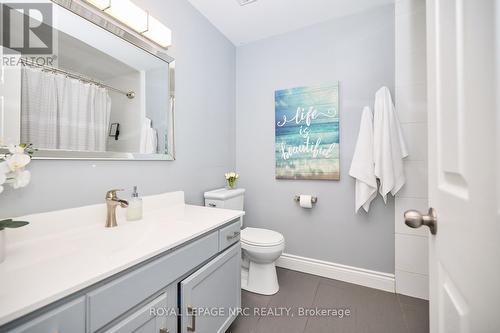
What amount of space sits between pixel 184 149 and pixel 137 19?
35.4 inches

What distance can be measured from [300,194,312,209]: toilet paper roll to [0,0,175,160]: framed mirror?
4.17ft

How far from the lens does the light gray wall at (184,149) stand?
3.12 feet

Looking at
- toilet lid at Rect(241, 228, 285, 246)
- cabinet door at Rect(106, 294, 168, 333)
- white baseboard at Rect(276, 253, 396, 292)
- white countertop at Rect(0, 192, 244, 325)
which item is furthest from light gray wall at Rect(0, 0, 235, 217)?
white baseboard at Rect(276, 253, 396, 292)

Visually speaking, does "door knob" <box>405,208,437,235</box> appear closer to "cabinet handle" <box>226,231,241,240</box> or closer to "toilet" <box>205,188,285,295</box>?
"cabinet handle" <box>226,231,241,240</box>

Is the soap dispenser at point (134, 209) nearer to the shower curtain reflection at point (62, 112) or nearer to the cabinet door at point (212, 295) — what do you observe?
the shower curtain reflection at point (62, 112)

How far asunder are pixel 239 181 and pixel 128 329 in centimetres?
176

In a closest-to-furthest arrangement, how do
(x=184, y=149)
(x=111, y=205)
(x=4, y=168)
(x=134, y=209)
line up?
(x=4, y=168)
(x=111, y=205)
(x=134, y=209)
(x=184, y=149)

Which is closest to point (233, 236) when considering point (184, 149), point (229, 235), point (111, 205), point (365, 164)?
point (229, 235)

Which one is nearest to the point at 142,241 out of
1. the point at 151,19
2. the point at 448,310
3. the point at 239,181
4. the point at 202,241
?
the point at 202,241

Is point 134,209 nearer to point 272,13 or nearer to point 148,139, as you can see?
point 148,139

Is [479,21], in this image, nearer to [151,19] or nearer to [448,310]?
[448,310]

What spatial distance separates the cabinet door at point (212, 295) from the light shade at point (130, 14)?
150cm

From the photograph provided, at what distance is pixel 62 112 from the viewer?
1.01 metres

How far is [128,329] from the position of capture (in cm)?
71
